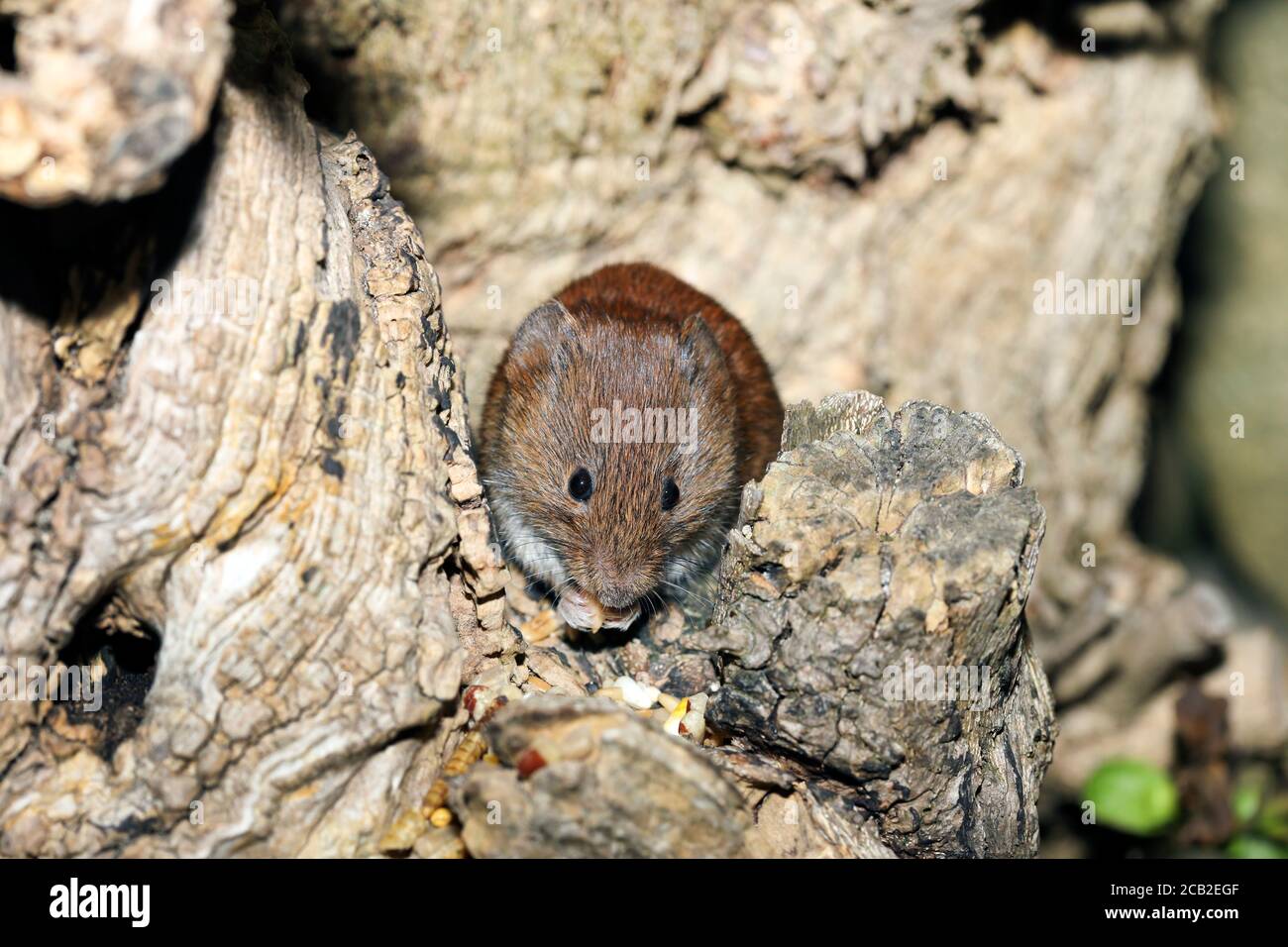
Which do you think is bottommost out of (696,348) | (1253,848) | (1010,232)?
(1253,848)

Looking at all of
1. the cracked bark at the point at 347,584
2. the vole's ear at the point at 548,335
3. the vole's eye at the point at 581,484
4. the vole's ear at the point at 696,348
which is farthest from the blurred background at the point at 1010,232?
the cracked bark at the point at 347,584

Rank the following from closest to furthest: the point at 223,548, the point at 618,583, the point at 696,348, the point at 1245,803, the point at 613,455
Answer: the point at 223,548
the point at 618,583
the point at 613,455
the point at 696,348
the point at 1245,803

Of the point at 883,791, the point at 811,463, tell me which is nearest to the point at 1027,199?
the point at 811,463

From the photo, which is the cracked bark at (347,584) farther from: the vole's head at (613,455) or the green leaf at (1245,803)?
the green leaf at (1245,803)

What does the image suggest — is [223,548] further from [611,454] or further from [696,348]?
[696,348]

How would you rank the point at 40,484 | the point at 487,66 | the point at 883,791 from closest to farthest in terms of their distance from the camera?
the point at 40,484
the point at 883,791
the point at 487,66

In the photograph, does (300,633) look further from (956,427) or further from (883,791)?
(956,427)

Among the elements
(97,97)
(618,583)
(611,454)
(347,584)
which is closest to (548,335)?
(611,454)
